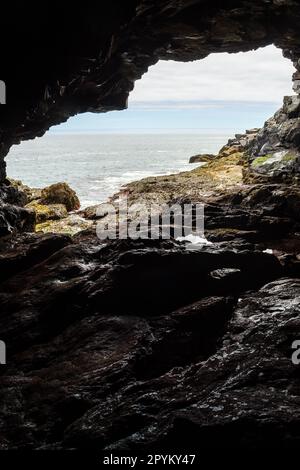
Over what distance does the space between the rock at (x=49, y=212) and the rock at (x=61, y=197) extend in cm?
Answer: 111

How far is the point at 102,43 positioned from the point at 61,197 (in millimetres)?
18287

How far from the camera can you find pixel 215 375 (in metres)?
6.27

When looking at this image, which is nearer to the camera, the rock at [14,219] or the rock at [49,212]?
the rock at [14,219]

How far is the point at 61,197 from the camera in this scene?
30.8m

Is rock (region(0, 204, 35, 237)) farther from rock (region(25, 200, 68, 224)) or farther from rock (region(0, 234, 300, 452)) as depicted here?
rock (region(25, 200, 68, 224))

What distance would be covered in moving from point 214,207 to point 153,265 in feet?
37.4

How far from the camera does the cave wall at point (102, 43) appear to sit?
11.8 meters

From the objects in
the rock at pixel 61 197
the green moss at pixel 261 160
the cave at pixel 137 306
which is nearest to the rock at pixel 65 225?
the rock at pixel 61 197

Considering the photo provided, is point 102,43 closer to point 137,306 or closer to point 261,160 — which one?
point 137,306

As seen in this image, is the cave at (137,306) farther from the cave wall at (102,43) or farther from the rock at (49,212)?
the rock at (49,212)

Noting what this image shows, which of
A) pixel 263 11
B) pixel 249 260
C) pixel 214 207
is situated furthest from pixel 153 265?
pixel 263 11

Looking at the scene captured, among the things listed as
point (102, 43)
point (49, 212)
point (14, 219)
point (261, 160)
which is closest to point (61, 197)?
point (49, 212)

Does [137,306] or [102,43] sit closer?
[137,306]

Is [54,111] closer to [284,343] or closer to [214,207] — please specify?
[214,207]
